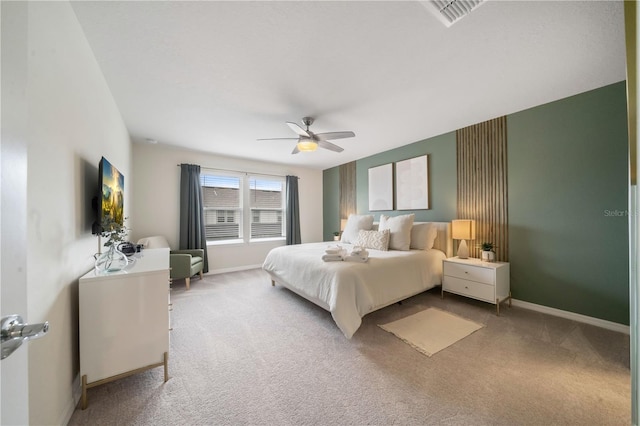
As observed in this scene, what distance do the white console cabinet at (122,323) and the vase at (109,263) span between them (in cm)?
5

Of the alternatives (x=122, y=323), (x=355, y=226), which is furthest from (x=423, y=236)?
(x=122, y=323)

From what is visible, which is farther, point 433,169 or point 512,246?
point 433,169

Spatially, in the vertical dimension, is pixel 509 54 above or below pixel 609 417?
above

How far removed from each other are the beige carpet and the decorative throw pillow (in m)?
1.04

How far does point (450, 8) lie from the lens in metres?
1.45

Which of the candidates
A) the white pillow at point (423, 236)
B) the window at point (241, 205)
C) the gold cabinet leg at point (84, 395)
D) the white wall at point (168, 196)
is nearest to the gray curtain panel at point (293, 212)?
the window at point (241, 205)

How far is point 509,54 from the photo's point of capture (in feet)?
6.08

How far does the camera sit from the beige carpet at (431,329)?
6.82ft

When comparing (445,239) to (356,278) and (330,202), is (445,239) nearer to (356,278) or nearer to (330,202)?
(356,278)

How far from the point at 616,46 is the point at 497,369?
272cm

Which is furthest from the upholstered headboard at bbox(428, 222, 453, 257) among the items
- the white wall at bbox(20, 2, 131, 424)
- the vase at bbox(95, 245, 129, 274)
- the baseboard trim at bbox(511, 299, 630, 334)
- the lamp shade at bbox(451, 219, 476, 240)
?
the white wall at bbox(20, 2, 131, 424)

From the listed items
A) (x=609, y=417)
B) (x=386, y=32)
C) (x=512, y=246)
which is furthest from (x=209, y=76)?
(x=512, y=246)

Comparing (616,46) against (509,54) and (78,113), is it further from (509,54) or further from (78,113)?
(78,113)

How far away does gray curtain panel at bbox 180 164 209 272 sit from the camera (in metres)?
4.27
